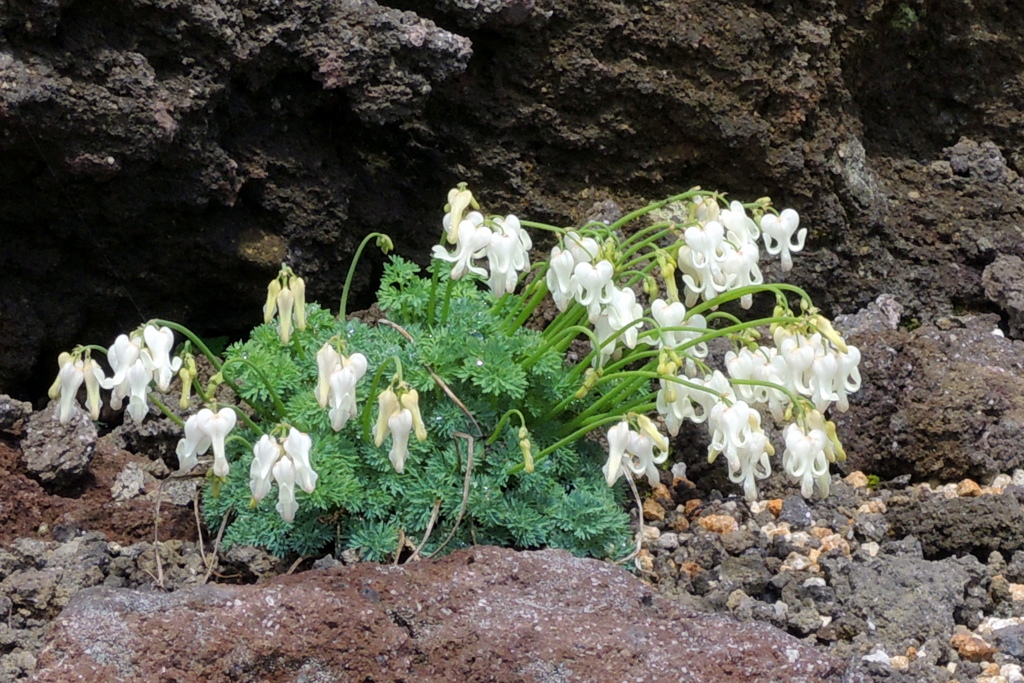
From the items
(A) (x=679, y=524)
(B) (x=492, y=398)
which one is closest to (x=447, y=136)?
(B) (x=492, y=398)

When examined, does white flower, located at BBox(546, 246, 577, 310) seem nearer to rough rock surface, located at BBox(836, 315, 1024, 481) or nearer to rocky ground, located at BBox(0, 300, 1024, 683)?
rocky ground, located at BBox(0, 300, 1024, 683)

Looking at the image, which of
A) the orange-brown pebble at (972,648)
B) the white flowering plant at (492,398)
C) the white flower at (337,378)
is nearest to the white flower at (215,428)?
the white flowering plant at (492,398)

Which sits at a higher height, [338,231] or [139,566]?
[338,231]

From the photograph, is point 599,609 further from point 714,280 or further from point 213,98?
point 213,98

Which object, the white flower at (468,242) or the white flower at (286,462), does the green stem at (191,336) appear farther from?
the white flower at (468,242)

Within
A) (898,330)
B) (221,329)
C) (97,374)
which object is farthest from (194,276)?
(898,330)

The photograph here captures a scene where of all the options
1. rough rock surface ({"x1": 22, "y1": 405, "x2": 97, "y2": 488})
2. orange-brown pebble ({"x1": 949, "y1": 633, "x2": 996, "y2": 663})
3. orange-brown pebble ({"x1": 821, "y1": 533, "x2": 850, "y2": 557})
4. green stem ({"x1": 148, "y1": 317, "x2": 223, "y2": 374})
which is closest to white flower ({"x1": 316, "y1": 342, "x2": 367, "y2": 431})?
green stem ({"x1": 148, "y1": 317, "x2": 223, "y2": 374})
